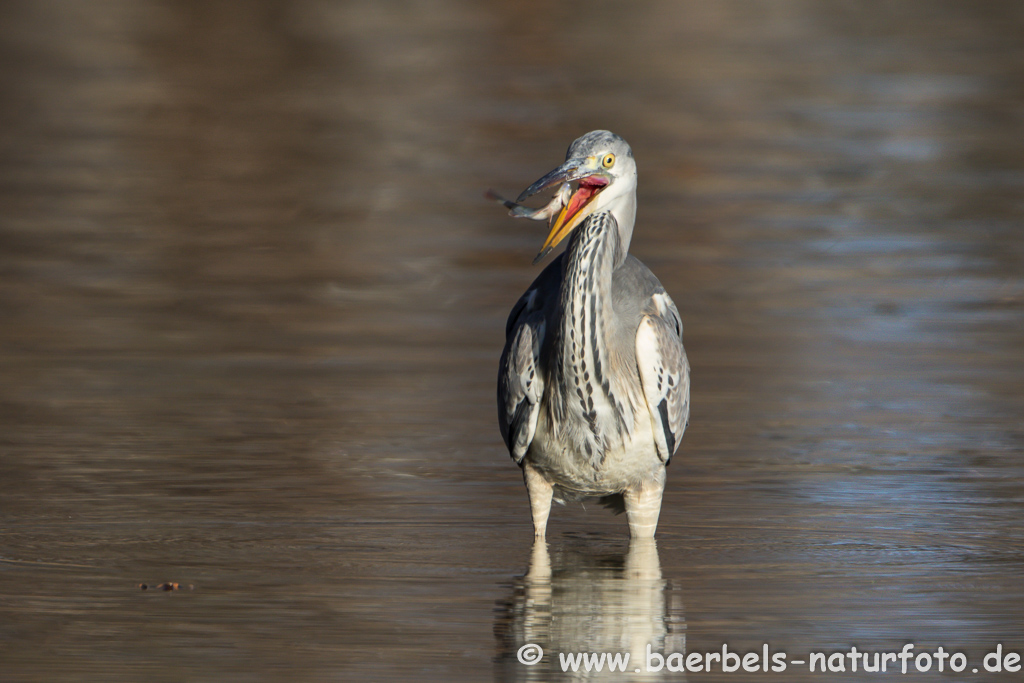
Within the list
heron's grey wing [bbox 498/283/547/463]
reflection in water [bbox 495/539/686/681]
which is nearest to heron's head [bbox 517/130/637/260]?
heron's grey wing [bbox 498/283/547/463]

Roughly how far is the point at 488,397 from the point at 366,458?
145 cm

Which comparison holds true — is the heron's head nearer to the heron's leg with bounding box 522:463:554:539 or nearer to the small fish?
the small fish

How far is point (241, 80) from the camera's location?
25797 mm

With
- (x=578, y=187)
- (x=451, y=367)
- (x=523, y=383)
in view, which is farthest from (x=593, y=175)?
(x=451, y=367)

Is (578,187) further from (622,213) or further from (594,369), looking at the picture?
(594,369)

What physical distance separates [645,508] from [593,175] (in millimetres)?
1436

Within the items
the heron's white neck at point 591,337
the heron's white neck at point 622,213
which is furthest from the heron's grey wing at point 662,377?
the heron's white neck at point 622,213

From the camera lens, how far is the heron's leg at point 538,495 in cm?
791

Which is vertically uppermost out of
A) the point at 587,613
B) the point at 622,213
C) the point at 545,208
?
the point at 622,213

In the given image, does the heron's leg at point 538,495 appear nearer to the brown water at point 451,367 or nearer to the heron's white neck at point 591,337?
the brown water at point 451,367

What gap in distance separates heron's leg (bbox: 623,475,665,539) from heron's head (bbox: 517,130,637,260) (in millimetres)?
1133

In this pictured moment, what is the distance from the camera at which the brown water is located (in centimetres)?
671

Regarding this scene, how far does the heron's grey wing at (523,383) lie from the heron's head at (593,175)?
47 centimetres

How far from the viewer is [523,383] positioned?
7.88 metres
